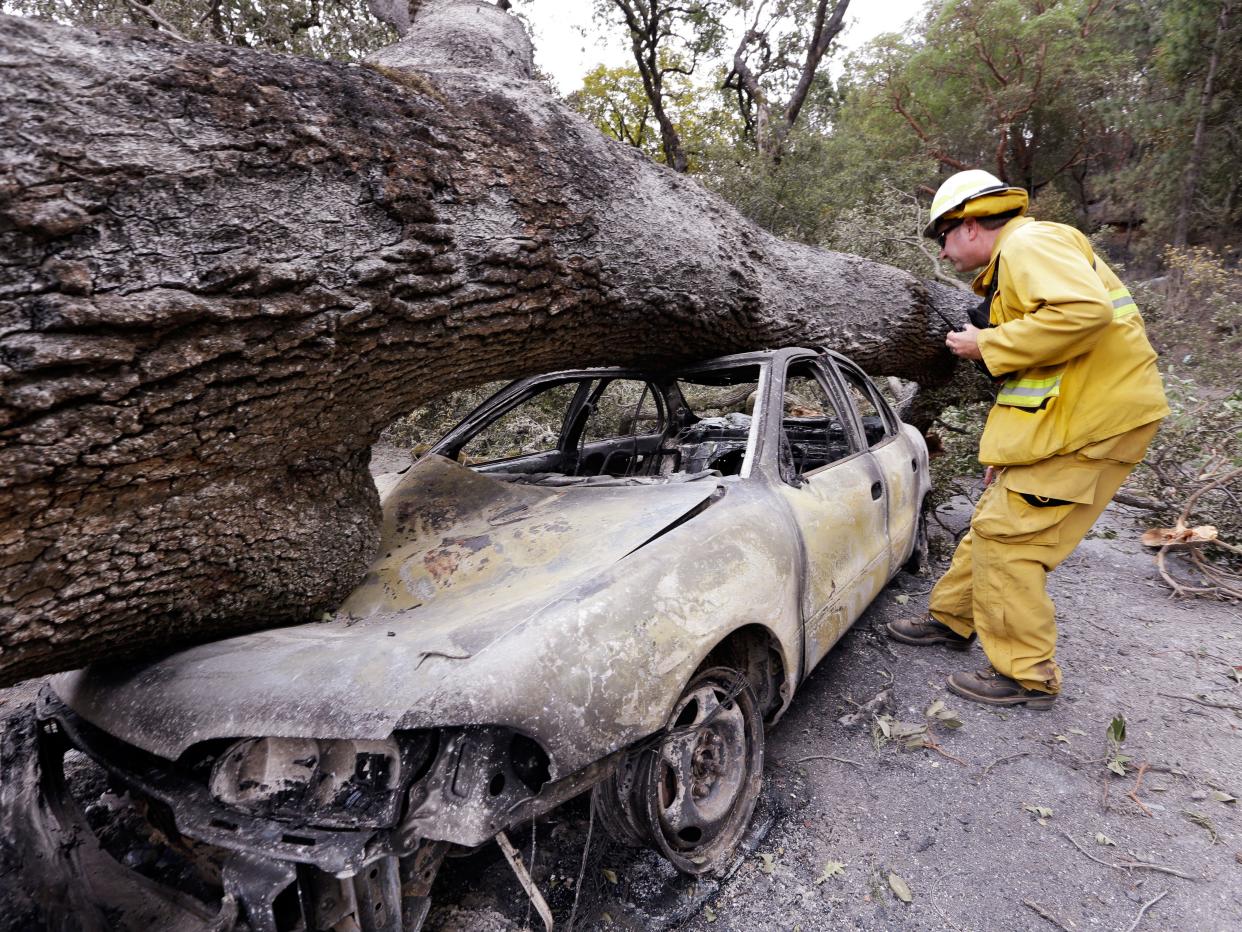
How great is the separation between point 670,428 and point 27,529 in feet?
8.77

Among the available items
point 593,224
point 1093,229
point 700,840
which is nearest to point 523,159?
point 593,224

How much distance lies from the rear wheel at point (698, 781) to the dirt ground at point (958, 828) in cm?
13

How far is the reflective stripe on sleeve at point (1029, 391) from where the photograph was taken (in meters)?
2.37

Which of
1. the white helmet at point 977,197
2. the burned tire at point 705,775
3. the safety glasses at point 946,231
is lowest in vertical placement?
the burned tire at point 705,775

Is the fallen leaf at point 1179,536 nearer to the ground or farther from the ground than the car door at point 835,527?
nearer to the ground

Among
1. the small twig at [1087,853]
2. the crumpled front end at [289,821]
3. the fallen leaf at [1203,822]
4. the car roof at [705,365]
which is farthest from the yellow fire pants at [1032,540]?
the crumpled front end at [289,821]

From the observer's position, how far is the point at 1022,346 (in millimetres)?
2291

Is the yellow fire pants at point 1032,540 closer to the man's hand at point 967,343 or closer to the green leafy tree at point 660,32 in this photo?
the man's hand at point 967,343

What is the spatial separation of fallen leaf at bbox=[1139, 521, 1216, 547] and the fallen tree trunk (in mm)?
3748

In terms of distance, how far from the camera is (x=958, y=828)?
1.97 metres

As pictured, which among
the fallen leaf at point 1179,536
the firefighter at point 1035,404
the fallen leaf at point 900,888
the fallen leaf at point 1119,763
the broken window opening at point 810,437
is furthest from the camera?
the fallen leaf at point 1179,536

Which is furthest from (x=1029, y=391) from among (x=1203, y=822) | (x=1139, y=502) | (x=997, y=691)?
(x=1139, y=502)

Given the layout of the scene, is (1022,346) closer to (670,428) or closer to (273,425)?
(670,428)

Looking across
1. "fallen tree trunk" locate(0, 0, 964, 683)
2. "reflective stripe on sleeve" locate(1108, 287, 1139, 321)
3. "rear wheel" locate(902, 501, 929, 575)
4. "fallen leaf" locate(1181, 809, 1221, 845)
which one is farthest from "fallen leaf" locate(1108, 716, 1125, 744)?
"fallen tree trunk" locate(0, 0, 964, 683)
